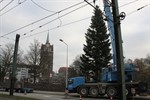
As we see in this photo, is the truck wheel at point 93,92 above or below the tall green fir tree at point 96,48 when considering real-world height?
below

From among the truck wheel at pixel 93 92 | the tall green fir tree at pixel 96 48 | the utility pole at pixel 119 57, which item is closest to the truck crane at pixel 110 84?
the truck wheel at pixel 93 92

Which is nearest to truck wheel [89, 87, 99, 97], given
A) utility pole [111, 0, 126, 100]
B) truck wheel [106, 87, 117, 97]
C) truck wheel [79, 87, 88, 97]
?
truck wheel [79, 87, 88, 97]

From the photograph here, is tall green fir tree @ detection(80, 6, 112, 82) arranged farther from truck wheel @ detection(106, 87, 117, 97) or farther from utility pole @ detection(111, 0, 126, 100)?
utility pole @ detection(111, 0, 126, 100)

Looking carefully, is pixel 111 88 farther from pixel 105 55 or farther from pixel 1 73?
pixel 1 73

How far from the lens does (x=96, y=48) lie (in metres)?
63.5

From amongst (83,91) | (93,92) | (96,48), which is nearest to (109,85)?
(93,92)

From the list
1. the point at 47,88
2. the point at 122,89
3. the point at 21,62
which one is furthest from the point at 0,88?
the point at 122,89

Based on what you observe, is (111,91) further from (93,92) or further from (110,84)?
(93,92)

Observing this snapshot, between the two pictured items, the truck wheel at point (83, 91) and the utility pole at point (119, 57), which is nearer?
the utility pole at point (119, 57)

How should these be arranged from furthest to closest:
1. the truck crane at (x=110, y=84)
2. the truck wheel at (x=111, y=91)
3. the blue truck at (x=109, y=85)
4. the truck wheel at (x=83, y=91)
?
1. the truck wheel at (x=83, y=91)
2. the truck wheel at (x=111, y=91)
3. the blue truck at (x=109, y=85)
4. the truck crane at (x=110, y=84)

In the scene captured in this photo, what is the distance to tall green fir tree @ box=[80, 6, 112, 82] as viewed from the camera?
62375mm

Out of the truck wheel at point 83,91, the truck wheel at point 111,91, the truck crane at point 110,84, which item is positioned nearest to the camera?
the truck crane at point 110,84

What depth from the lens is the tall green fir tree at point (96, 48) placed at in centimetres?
6238

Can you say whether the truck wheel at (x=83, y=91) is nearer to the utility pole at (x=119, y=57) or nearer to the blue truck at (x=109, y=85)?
the blue truck at (x=109, y=85)
